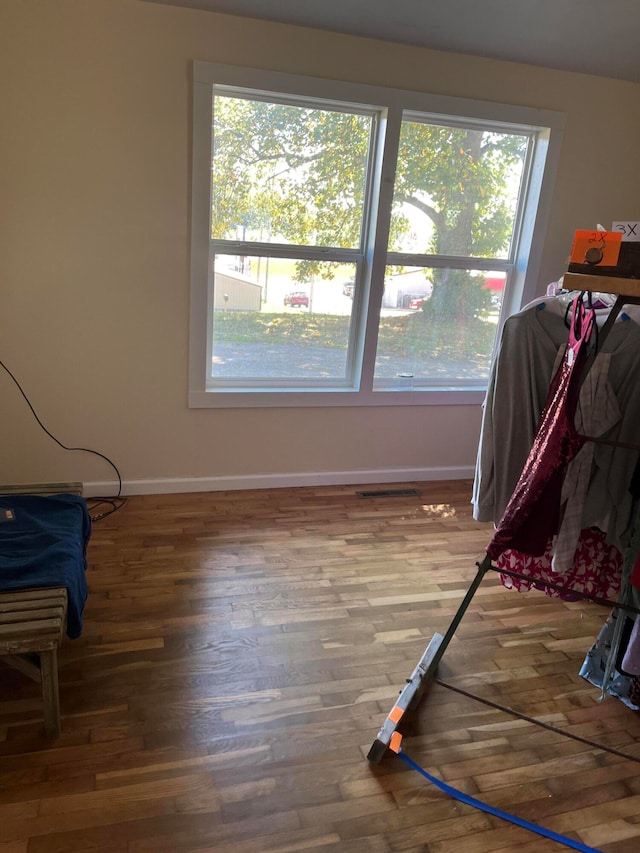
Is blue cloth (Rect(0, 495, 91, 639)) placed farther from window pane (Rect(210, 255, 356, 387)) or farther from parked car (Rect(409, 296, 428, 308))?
parked car (Rect(409, 296, 428, 308))

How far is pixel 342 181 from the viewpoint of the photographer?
10.4 ft

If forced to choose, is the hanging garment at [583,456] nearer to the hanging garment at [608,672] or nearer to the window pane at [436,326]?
the hanging garment at [608,672]

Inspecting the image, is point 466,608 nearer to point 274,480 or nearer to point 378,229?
point 274,480

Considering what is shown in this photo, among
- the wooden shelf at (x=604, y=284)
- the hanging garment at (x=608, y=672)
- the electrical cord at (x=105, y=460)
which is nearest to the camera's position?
the wooden shelf at (x=604, y=284)

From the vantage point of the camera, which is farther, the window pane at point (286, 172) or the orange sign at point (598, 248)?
the window pane at point (286, 172)

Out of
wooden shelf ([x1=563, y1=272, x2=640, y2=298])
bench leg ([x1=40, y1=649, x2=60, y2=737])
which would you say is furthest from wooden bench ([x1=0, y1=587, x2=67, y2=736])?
wooden shelf ([x1=563, y1=272, x2=640, y2=298])

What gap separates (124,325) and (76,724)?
1882 millimetres

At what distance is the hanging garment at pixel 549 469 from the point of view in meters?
1.58

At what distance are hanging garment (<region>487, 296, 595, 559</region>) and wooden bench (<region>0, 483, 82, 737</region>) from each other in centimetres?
120

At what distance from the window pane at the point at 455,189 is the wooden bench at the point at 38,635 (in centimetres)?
250

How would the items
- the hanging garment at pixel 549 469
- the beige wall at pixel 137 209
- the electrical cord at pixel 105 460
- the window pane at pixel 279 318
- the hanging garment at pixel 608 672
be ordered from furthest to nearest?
the window pane at pixel 279 318, the electrical cord at pixel 105 460, the beige wall at pixel 137 209, the hanging garment at pixel 608 672, the hanging garment at pixel 549 469

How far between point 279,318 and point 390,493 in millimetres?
1185

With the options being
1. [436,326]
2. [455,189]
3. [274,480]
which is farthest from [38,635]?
[455,189]

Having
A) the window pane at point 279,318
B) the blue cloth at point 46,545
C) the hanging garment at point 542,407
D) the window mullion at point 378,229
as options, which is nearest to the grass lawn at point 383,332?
the window pane at point 279,318
